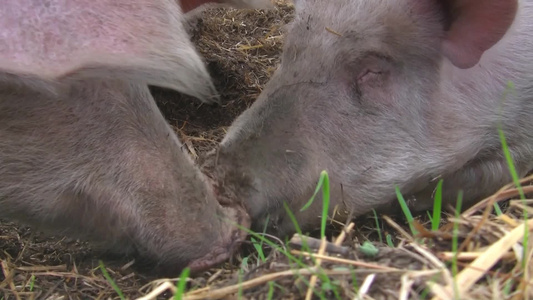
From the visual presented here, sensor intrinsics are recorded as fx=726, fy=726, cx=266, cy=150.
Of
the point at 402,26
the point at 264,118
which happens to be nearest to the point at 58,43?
the point at 264,118

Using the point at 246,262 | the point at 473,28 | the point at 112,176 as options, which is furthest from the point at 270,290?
the point at 473,28

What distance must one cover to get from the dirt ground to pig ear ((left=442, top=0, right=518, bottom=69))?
56 cm

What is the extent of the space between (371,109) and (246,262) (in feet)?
2.52

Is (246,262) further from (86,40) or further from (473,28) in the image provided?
(473,28)

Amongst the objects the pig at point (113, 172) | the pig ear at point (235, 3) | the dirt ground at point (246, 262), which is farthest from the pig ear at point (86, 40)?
the pig ear at point (235, 3)

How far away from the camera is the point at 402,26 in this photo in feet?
8.25

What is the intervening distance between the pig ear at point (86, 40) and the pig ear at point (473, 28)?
108 cm

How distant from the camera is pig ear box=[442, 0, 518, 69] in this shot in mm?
2426

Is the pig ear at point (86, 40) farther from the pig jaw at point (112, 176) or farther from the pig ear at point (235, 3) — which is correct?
the pig ear at point (235, 3)

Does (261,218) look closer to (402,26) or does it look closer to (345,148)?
(345,148)

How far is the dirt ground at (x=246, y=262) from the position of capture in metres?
1.62

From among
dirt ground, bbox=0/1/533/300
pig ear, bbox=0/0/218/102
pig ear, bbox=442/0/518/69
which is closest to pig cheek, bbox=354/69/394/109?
pig ear, bbox=442/0/518/69

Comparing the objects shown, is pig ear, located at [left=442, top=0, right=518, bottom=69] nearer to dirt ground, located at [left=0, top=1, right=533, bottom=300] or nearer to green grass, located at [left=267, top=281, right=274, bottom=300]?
dirt ground, located at [left=0, top=1, right=533, bottom=300]

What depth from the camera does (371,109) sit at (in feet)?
8.25
